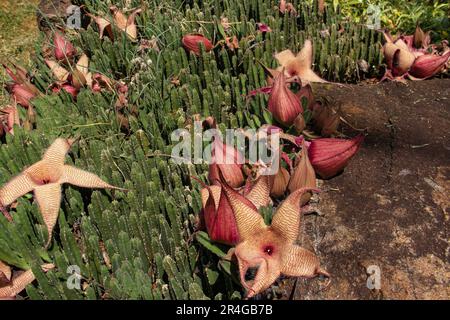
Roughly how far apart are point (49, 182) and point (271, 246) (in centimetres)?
68

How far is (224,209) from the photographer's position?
123cm

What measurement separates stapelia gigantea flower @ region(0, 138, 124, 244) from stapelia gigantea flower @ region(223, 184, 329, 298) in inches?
17.6

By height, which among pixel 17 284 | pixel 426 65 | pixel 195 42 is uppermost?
pixel 195 42

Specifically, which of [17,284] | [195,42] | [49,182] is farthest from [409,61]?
[17,284]

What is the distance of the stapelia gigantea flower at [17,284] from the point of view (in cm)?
139

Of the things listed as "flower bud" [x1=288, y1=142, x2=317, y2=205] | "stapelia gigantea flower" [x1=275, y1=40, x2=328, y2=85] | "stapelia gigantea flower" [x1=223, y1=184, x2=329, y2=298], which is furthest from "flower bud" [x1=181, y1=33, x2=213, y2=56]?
"stapelia gigantea flower" [x1=223, y1=184, x2=329, y2=298]

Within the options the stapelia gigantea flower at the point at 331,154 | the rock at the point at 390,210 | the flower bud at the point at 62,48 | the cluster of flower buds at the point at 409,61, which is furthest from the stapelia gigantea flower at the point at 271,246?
the flower bud at the point at 62,48

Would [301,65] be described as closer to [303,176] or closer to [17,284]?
[303,176]

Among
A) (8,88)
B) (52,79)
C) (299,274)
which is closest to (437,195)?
(299,274)

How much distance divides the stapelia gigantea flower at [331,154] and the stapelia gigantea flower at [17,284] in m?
0.76

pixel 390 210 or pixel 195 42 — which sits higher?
pixel 195 42

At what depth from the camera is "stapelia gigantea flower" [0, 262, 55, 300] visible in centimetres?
139

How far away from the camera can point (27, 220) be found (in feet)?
4.91

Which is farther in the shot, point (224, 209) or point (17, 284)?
point (17, 284)
